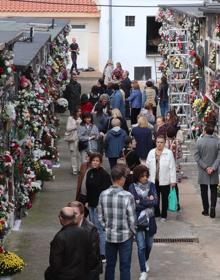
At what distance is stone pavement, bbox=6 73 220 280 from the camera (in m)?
12.7

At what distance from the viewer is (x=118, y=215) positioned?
432 inches

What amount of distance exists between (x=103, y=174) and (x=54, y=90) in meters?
8.90

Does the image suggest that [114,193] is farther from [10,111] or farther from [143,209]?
[10,111]

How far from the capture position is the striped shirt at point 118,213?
35.9 ft

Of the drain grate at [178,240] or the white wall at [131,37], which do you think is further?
the white wall at [131,37]

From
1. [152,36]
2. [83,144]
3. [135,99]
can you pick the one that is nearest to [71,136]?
[83,144]

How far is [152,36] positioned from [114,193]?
27903 mm

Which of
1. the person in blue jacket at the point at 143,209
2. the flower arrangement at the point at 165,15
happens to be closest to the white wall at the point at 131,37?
the flower arrangement at the point at 165,15

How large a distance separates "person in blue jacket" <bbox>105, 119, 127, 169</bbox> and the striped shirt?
680 centimetres

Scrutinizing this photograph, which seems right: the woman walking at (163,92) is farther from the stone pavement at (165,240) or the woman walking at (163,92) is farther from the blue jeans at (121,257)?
the blue jeans at (121,257)

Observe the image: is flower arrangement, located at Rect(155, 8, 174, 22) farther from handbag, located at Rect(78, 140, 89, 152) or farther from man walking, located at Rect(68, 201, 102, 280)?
man walking, located at Rect(68, 201, 102, 280)

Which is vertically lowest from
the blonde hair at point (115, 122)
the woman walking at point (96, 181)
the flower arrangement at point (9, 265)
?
the flower arrangement at point (9, 265)

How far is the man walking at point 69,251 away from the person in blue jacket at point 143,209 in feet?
8.45

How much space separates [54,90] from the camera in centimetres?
2133
